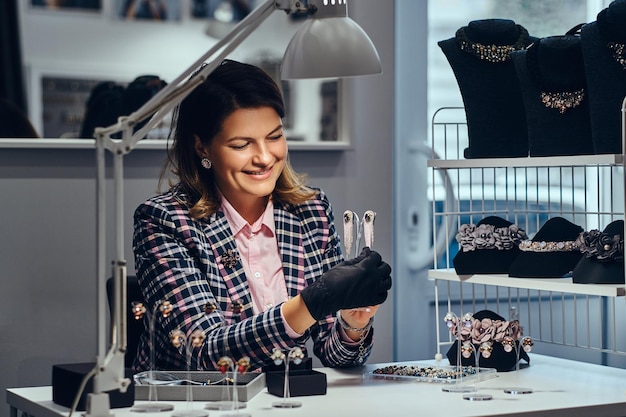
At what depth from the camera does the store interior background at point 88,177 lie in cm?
284

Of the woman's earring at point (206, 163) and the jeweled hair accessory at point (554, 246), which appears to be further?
the woman's earring at point (206, 163)

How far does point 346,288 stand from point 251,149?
0.51m

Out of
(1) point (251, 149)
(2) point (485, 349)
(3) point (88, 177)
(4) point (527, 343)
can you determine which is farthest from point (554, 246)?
(3) point (88, 177)

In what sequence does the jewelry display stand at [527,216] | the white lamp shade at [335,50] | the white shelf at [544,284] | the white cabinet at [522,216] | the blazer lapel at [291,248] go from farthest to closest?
the white cabinet at [522,216] → the jewelry display stand at [527,216] → the blazer lapel at [291,248] → the white shelf at [544,284] → the white lamp shade at [335,50]

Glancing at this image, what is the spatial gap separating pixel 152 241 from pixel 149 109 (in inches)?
28.0

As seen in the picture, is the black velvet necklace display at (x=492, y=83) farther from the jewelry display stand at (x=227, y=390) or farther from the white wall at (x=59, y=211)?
the jewelry display stand at (x=227, y=390)

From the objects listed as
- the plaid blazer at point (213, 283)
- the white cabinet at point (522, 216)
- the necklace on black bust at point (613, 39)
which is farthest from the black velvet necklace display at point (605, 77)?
the white cabinet at point (522, 216)

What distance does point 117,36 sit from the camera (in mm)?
2904

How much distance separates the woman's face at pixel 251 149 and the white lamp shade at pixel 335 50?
15.1 inches

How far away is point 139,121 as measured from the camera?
176 centimetres

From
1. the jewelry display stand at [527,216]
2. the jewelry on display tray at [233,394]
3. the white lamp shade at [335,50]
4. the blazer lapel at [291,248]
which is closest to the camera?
the jewelry on display tray at [233,394]

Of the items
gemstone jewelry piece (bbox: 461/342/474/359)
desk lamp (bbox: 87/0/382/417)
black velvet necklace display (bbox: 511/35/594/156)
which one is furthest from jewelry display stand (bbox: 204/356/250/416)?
black velvet necklace display (bbox: 511/35/594/156)

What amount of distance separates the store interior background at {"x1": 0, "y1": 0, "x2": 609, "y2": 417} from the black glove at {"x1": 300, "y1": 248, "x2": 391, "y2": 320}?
101cm

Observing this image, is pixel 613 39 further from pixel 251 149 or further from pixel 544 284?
pixel 251 149
